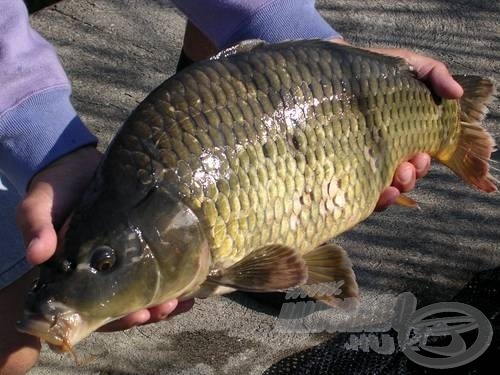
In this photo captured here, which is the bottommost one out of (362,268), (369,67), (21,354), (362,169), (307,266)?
(362,268)

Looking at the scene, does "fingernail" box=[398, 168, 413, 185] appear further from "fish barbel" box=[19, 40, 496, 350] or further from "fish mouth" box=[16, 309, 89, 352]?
"fish mouth" box=[16, 309, 89, 352]

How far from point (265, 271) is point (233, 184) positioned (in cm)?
16

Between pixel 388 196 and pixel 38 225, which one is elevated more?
pixel 38 225

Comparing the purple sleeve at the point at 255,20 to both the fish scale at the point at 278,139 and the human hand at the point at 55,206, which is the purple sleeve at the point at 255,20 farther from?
the human hand at the point at 55,206

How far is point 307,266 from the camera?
A: 5.10 ft

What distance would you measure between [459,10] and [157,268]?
2538mm

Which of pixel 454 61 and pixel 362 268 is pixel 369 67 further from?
pixel 454 61

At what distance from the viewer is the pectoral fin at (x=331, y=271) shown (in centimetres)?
158

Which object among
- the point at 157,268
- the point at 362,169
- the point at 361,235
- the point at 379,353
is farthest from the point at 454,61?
the point at 157,268

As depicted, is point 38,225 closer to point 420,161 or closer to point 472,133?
point 420,161

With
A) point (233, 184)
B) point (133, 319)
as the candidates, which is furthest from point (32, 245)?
point (233, 184)

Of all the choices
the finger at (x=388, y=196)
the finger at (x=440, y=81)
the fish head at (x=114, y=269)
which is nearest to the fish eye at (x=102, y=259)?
the fish head at (x=114, y=269)

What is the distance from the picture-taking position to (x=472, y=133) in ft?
6.28

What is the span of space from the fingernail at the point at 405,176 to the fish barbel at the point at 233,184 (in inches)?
2.5
